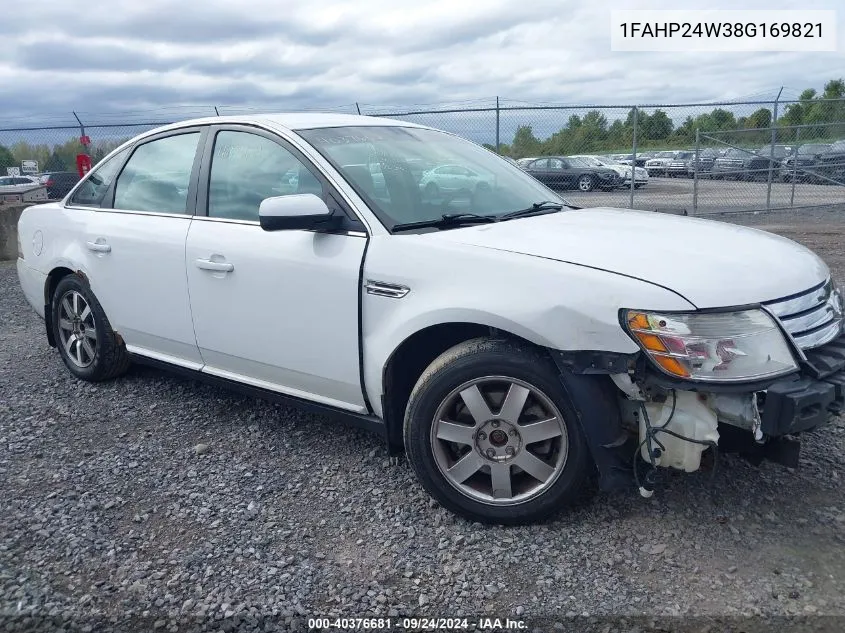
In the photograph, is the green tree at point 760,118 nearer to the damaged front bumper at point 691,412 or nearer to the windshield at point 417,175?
the windshield at point 417,175

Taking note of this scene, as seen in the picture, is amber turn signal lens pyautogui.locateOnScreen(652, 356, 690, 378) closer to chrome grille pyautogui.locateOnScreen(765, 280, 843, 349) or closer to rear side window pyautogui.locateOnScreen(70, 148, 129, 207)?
chrome grille pyautogui.locateOnScreen(765, 280, 843, 349)

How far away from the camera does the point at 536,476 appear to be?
2986mm

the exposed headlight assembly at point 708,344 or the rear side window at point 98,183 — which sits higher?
the rear side window at point 98,183

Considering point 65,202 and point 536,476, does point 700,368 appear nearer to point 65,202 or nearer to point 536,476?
point 536,476

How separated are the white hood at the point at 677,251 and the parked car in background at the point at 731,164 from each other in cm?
1151

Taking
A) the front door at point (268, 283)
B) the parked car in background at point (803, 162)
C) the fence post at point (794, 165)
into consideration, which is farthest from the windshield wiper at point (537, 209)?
the parked car in background at point (803, 162)

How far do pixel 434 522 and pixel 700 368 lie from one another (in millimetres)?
1246

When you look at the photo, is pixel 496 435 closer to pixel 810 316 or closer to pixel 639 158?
pixel 810 316

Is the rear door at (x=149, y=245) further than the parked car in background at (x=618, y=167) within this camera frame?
No

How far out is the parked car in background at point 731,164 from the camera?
14.1m

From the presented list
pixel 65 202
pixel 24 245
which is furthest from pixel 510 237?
pixel 24 245

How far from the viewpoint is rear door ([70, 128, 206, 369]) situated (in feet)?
13.4

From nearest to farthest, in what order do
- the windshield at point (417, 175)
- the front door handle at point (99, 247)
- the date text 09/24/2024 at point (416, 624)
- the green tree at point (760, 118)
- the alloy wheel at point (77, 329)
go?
1. the date text 09/24/2024 at point (416, 624)
2. the windshield at point (417, 175)
3. the front door handle at point (99, 247)
4. the alloy wheel at point (77, 329)
5. the green tree at point (760, 118)

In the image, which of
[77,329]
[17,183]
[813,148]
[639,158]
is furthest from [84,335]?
[813,148]
